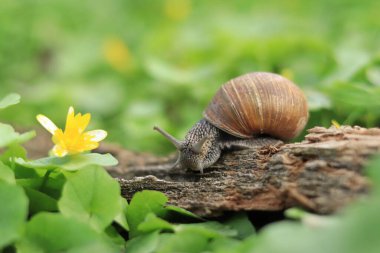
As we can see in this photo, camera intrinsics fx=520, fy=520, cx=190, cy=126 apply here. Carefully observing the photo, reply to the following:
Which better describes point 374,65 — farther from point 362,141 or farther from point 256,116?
point 362,141

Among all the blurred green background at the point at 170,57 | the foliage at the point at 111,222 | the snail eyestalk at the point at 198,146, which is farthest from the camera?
the blurred green background at the point at 170,57

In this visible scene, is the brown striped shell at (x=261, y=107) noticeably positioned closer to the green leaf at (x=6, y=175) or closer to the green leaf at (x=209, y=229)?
the green leaf at (x=209, y=229)

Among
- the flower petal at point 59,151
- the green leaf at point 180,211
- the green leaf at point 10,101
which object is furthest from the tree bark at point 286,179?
the green leaf at point 10,101

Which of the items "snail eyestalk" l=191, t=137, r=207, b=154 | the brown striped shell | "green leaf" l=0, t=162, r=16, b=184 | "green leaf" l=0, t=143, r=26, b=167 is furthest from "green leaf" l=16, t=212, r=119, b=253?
the brown striped shell

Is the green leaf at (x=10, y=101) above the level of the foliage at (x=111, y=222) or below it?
above

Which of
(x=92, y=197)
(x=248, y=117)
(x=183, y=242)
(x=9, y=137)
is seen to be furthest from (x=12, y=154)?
(x=248, y=117)

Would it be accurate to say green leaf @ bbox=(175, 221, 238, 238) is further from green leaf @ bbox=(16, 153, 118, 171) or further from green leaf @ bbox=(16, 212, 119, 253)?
green leaf @ bbox=(16, 153, 118, 171)
